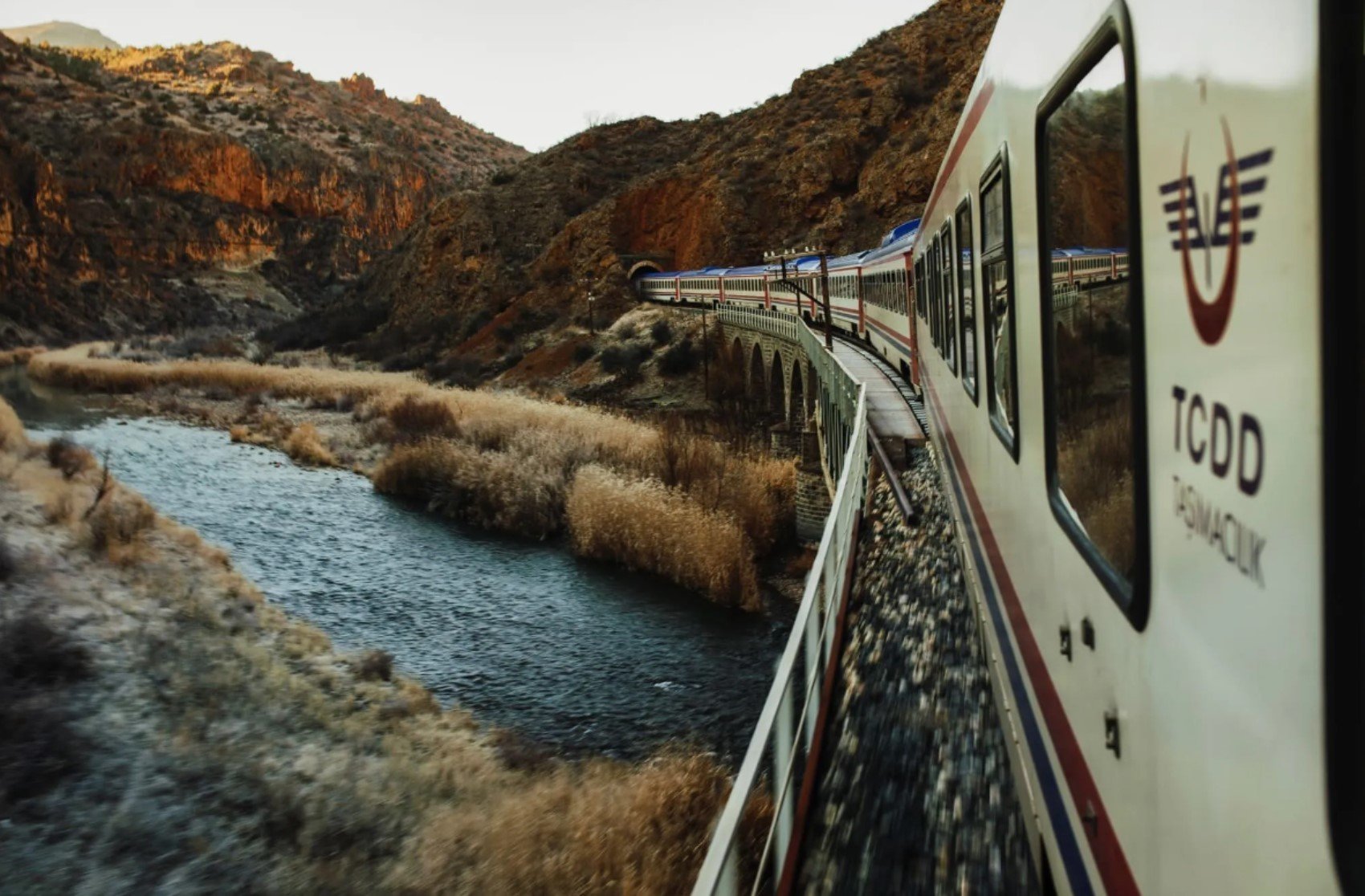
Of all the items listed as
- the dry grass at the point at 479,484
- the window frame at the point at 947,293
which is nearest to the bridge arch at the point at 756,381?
the dry grass at the point at 479,484

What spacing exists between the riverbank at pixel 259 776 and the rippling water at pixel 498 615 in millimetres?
1234

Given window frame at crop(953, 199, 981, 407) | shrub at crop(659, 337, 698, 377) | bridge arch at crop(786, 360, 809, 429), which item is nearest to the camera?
window frame at crop(953, 199, 981, 407)

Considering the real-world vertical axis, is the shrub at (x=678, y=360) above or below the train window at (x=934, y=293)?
below

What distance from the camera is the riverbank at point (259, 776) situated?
8.30 m

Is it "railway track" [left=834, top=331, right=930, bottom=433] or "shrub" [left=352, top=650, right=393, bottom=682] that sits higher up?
"railway track" [left=834, top=331, right=930, bottom=433]

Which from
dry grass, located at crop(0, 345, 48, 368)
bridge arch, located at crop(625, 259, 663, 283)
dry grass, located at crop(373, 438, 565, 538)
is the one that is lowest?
dry grass, located at crop(373, 438, 565, 538)

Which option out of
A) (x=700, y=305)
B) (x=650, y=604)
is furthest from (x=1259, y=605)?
(x=700, y=305)

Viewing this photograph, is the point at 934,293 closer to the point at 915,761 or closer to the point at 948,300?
the point at 948,300

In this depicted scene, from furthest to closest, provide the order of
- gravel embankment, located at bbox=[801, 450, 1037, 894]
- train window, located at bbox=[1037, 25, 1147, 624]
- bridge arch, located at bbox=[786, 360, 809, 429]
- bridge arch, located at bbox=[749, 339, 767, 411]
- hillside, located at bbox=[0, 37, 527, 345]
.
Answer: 1. hillside, located at bbox=[0, 37, 527, 345]
2. bridge arch, located at bbox=[749, 339, 767, 411]
3. bridge arch, located at bbox=[786, 360, 809, 429]
4. gravel embankment, located at bbox=[801, 450, 1037, 894]
5. train window, located at bbox=[1037, 25, 1147, 624]

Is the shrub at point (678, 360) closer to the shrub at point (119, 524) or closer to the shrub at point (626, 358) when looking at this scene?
the shrub at point (626, 358)

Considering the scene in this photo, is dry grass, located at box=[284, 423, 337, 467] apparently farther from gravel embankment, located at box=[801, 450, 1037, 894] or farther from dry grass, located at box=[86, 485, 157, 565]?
gravel embankment, located at box=[801, 450, 1037, 894]

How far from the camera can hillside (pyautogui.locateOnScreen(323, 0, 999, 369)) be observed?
2431 inches

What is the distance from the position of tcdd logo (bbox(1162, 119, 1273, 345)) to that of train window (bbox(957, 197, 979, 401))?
4.21m

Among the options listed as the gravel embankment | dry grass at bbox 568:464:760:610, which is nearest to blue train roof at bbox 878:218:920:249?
dry grass at bbox 568:464:760:610
